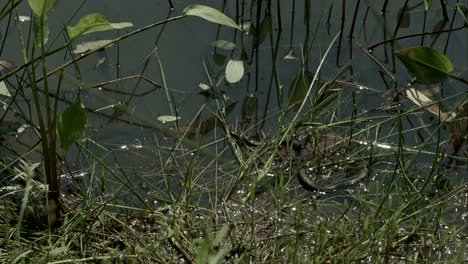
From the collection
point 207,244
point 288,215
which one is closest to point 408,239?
point 288,215

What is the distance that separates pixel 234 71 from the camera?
2.56 m

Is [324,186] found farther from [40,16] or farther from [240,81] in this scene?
[40,16]

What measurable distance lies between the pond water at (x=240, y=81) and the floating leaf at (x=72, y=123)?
0.29 meters

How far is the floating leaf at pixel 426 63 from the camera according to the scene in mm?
2160

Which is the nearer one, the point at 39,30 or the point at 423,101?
the point at 39,30

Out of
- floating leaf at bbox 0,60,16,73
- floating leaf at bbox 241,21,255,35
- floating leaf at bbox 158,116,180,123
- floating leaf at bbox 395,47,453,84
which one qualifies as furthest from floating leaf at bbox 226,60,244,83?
floating leaf at bbox 0,60,16,73

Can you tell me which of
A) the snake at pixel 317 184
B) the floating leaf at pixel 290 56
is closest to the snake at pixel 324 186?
the snake at pixel 317 184

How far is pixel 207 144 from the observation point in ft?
8.11

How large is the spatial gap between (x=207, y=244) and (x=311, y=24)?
1.80 meters

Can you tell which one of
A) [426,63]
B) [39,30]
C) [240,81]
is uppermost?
[39,30]

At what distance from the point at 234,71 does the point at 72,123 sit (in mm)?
723

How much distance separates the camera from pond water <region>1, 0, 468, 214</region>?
8.09 ft

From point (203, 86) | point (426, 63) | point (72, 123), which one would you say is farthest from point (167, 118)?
point (426, 63)

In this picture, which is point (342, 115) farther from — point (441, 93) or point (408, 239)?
point (408, 239)
